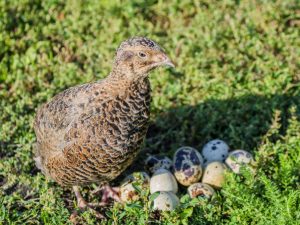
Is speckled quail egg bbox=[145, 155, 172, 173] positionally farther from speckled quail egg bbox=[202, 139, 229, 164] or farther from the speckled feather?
the speckled feather

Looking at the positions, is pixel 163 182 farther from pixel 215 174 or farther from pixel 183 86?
pixel 183 86

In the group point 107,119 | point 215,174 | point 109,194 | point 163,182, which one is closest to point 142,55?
point 107,119

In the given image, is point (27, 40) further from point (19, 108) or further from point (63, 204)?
point (63, 204)

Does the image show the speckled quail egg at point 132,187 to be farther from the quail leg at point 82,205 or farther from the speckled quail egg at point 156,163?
the quail leg at point 82,205

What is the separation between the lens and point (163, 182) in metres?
4.97

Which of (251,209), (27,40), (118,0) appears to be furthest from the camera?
(118,0)

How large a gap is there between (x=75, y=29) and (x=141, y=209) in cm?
305

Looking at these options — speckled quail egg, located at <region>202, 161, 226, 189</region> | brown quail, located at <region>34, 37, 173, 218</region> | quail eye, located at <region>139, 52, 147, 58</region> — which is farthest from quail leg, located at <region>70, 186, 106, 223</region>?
quail eye, located at <region>139, 52, 147, 58</region>

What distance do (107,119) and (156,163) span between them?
95 cm

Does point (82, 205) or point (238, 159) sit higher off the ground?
point (238, 159)

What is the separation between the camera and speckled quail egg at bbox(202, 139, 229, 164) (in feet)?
17.6

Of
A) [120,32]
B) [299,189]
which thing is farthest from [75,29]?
[299,189]

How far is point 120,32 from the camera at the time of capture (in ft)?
22.6

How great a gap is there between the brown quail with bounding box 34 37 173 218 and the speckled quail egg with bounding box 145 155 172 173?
0.51m
